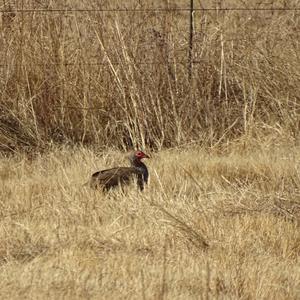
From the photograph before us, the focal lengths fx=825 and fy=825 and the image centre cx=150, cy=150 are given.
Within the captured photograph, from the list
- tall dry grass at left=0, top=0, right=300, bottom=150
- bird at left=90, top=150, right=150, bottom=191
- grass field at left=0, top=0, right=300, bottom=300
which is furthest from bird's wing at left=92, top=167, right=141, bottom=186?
tall dry grass at left=0, top=0, right=300, bottom=150

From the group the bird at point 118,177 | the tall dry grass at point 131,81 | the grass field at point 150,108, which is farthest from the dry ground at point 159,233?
the tall dry grass at point 131,81

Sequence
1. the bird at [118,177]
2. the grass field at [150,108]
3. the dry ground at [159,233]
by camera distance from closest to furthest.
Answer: the dry ground at [159,233], the grass field at [150,108], the bird at [118,177]

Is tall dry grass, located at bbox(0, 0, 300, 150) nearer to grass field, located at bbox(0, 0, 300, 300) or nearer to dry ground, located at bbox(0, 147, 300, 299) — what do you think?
grass field, located at bbox(0, 0, 300, 300)

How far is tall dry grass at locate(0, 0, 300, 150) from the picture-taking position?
29.7 ft

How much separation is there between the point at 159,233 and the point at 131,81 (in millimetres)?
3897

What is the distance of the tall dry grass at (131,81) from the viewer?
29.7 ft

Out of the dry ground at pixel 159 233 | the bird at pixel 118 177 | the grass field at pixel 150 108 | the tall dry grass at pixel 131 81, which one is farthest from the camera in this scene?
the tall dry grass at pixel 131 81

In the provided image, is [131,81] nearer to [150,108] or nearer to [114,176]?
[150,108]

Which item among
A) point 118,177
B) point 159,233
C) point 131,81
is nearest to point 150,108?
point 131,81

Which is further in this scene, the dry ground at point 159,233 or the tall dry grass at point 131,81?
the tall dry grass at point 131,81

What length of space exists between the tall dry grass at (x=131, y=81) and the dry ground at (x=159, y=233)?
127cm

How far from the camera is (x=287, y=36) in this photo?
31.4 ft

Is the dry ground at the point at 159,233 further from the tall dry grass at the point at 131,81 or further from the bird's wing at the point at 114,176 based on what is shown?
the tall dry grass at the point at 131,81

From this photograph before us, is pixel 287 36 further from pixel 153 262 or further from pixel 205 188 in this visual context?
pixel 153 262
